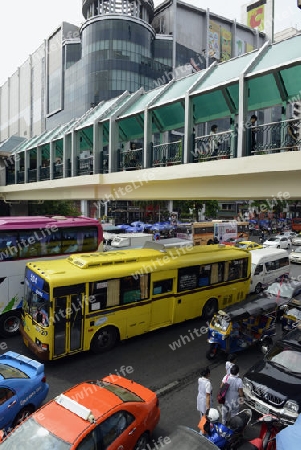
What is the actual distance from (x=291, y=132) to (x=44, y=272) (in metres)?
7.55

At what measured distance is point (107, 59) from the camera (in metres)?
65.7

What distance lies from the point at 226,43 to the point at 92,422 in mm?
95637

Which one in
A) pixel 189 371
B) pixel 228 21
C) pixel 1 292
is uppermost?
pixel 228 21

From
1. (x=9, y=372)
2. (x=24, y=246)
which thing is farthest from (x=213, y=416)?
(x=24, y=246)

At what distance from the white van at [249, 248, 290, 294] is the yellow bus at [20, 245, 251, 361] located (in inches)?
163

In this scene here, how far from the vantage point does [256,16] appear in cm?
9150

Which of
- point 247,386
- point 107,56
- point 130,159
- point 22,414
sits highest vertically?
point 107,56

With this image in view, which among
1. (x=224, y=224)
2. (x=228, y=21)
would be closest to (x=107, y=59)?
(x=228, y=21)

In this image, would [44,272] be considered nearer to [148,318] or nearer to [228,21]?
[148,318]

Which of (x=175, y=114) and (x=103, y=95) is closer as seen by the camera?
(x=175, y=114)

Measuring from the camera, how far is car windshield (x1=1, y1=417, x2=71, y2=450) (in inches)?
175

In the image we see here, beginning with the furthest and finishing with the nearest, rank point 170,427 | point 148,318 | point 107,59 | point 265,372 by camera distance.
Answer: point 107,59, point 148,318, point 265,372, point 170,427

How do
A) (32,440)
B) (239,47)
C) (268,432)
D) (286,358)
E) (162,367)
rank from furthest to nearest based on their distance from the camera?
(239,47)
(162,367)
(286,358)
(268,432)
(32,440)

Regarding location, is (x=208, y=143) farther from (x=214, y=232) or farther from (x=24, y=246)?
(x=214, y=232)
